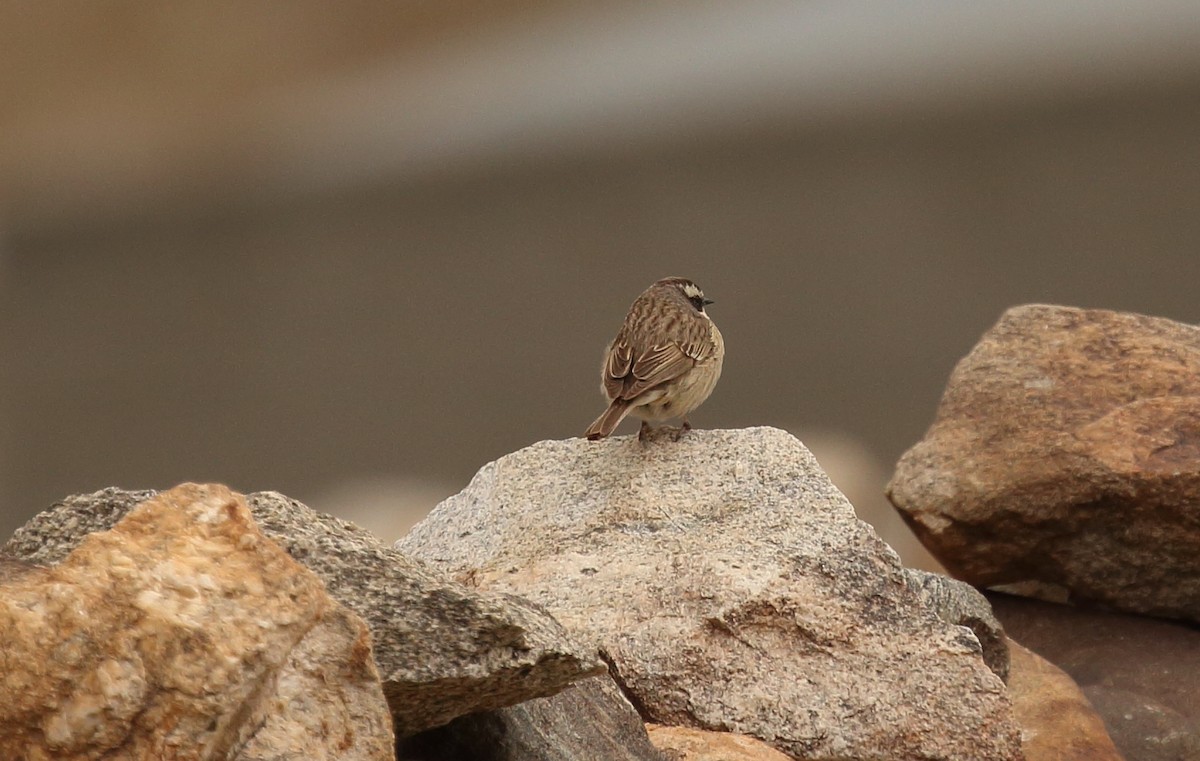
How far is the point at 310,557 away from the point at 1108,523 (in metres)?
3.68

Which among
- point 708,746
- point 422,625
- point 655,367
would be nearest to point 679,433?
point 655,367

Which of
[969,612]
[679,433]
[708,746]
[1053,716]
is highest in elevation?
Answer: [679,433]

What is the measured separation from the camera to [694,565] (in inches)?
230

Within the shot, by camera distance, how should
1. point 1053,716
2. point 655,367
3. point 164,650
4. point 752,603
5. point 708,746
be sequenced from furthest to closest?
point 655,367 → point 1053,716 → point 752,603 → point 708,746 → point 164,650

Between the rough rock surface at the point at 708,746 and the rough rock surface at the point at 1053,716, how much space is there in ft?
4.06

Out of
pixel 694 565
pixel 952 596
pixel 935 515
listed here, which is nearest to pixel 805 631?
pixel 694 565

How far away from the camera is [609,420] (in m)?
6.73

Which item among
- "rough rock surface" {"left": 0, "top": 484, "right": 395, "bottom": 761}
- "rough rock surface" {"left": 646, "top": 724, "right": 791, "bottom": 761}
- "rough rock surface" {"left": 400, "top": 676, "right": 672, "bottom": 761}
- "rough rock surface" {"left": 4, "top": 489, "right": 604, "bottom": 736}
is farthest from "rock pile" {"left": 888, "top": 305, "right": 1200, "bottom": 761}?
"rough rock surface" {"left": 0, "top": 484, "right": 395, "bottom": 761}

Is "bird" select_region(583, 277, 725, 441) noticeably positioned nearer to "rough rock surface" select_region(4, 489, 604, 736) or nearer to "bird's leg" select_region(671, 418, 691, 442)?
"bird's leg" select_region(671, 418, 691, 442)

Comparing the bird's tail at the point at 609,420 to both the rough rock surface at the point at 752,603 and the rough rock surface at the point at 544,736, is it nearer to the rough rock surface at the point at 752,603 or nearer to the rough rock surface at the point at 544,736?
the rough rock surface at the point at 752,603

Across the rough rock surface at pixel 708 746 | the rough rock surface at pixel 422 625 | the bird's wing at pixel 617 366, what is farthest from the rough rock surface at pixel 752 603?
the rough rock surface at pixel 422 625

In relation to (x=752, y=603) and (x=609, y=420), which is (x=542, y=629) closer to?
(x=752, y=603)

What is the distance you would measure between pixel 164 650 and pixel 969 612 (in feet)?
12.0

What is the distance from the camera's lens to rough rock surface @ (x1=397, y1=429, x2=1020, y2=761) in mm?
5473
